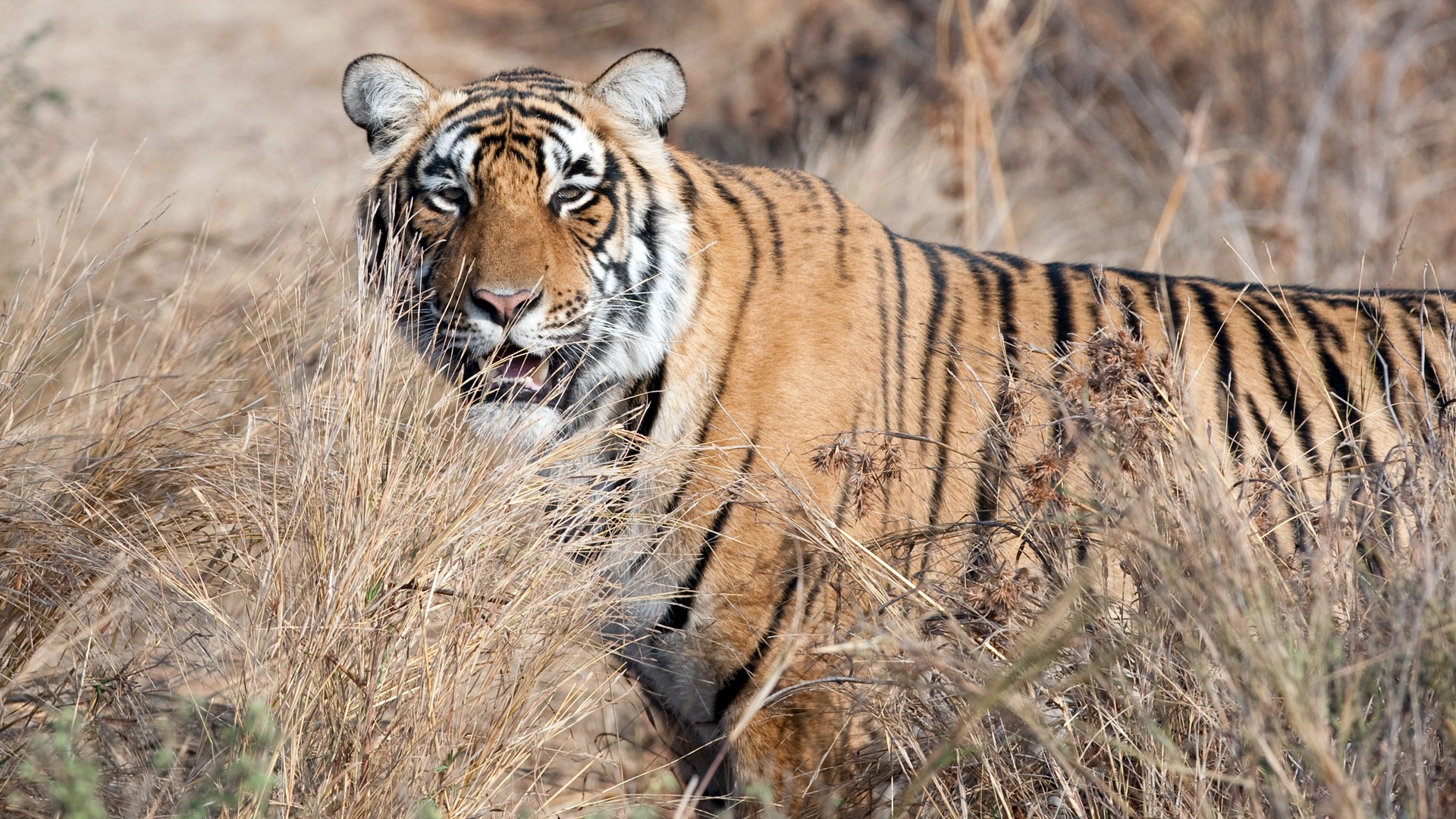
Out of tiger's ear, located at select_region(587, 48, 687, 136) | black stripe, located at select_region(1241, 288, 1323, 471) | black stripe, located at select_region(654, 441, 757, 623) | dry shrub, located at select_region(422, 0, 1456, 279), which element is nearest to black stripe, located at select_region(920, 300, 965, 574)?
black stripe, located at select_region(654, 441, 757, 623)

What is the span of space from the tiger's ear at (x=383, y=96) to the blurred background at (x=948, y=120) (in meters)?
1.24

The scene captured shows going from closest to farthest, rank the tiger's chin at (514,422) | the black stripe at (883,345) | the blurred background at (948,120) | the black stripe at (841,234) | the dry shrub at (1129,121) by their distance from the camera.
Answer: the tiger's chin at (514,422) → the black stripe at (883,345) → the black stripe at (841,234) → the blurred background at (948,120) → the dry shrub at (1129,121)

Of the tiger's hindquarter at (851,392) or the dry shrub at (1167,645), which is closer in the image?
the dry shrub at (1167,645)

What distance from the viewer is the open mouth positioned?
2490mm

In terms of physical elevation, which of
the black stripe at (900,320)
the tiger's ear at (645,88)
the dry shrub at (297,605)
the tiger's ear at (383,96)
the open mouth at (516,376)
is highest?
the tiger's ear at (645,88)

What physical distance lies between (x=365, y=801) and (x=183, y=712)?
1.17 feet

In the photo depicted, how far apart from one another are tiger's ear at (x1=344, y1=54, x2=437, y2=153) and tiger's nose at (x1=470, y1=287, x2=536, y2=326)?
1.88 ft

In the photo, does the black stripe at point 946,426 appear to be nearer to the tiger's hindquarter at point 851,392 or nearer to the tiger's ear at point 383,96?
the tiger's hindquarter at point 851,392

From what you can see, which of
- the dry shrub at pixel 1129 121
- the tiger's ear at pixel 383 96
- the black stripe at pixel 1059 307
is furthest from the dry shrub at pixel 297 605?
the dry shrub at pixel 1129 121

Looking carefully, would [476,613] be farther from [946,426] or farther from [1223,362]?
[1223,362]

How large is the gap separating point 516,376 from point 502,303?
0.18 m

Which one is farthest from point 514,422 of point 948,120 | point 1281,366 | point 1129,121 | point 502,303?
point 1129,121

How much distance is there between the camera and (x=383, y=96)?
2807 millimetres

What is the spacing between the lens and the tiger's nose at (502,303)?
246 cm
